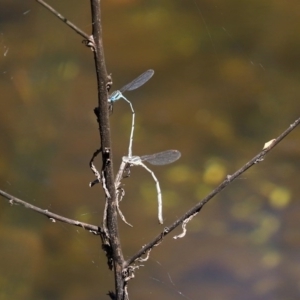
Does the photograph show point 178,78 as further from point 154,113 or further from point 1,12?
point 1,12

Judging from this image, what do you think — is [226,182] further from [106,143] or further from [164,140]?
[164,140]

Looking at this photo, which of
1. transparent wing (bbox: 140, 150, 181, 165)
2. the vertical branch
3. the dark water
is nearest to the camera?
the vertical branch

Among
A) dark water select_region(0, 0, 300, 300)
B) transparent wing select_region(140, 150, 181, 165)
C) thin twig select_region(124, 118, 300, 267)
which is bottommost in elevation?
dark water select_region(0, 0, 300, 300)

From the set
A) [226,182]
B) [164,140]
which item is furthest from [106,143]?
[164,140]

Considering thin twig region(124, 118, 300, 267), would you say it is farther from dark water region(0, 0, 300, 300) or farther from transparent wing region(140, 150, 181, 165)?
dark water region(0, 0, 300, 300)

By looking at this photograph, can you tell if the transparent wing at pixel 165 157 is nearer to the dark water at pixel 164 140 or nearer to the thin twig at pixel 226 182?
the thin twig at pixel 226 182

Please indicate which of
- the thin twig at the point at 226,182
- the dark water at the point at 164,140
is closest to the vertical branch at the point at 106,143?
the thin twig at the point at 226,182

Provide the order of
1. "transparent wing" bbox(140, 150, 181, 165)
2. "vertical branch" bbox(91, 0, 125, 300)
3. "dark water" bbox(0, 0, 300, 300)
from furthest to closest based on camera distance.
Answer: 1. "dark water" bbox(0, 0, 300, 300)
2. "transparent wing" bbox(140, 150, 181, 165)
3. "vertical branch" bbox(91, 0, 125, 300)

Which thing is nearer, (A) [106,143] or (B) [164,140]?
(A) [106,143]

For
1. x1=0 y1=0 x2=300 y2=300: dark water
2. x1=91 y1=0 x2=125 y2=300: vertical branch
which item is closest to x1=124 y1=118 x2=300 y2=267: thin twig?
x1=91 y1=0 x2=125 y2=300: vertical branch
